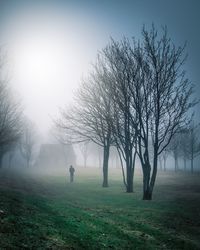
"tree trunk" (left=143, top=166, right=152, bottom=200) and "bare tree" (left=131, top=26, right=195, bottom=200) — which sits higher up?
"bare tree" (left=131, top=26, right=195, bottom=200)

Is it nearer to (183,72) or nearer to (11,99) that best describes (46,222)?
(183,72)

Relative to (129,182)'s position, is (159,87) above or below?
above

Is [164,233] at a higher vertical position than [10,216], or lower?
lower

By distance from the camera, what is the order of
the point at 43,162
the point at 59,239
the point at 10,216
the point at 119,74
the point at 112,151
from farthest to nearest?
the point at 112,151, the point at 43,162, the point at 119,74, the point at 10,216, the point at 59,239

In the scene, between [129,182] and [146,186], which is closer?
[146,186]

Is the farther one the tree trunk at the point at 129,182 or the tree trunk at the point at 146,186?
the tree trunk at the point at 129,182

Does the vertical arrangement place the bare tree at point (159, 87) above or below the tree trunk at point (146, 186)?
above

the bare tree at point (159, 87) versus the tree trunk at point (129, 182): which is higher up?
the bare tree at point (159, 87)

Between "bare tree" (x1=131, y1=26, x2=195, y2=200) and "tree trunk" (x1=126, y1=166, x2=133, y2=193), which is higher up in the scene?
"bare tree" (x1=131, y1=26, x2=195, y2=200)

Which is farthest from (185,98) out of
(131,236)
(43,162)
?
(43,162)

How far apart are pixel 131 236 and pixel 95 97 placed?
19.8 metres

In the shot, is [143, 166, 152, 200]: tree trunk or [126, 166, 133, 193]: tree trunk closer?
[143, 166, 152, 200]: tree trunk

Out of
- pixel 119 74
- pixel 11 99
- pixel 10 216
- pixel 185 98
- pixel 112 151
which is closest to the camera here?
pixel 10 216

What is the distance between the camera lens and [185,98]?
2098 centimetres
